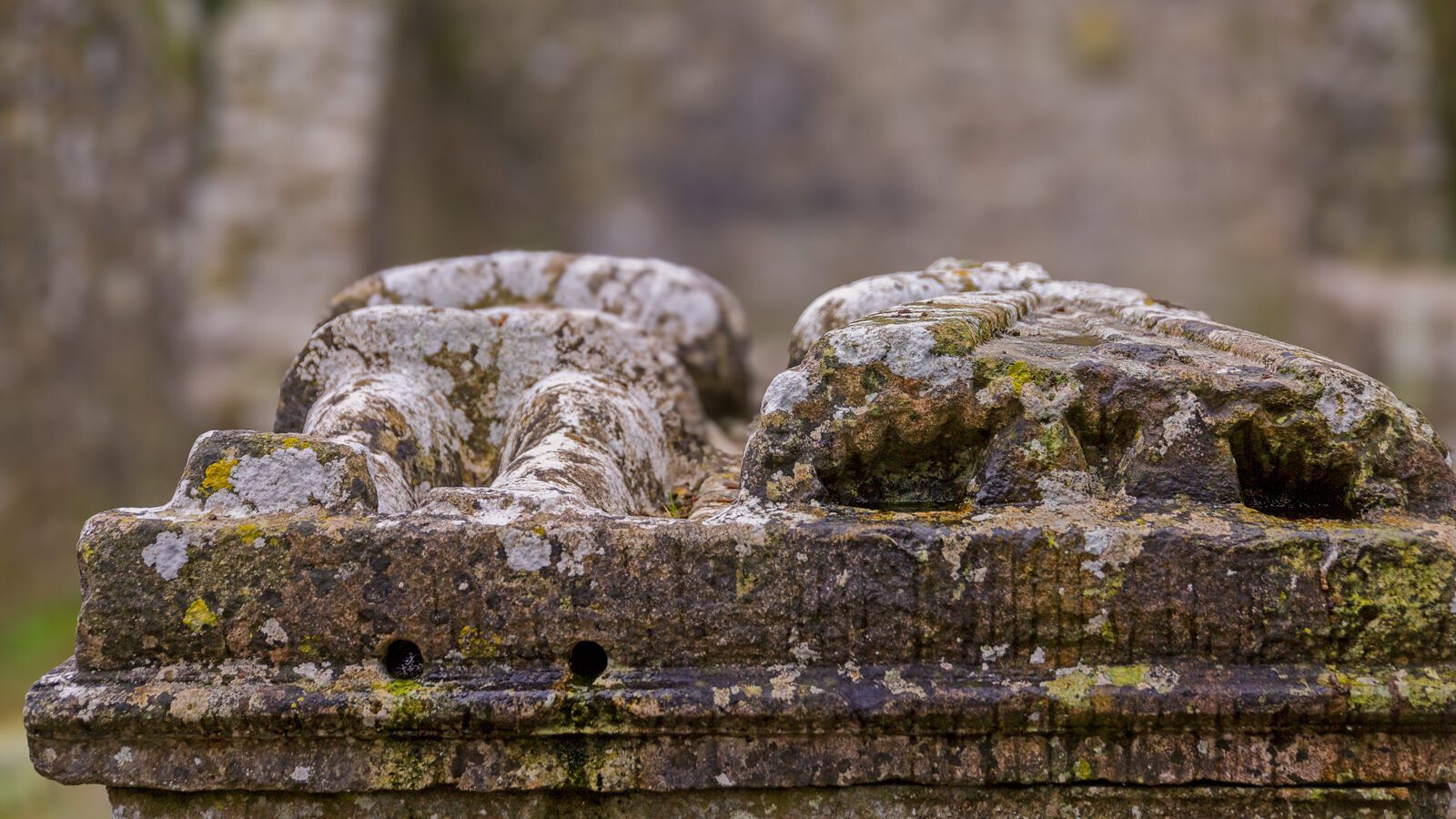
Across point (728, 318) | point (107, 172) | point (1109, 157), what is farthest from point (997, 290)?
point (1109, 157)

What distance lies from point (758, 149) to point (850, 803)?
868cm

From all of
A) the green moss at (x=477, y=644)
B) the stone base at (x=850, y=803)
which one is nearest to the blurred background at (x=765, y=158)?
the stone base at (x=850, y=803)

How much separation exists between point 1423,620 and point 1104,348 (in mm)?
594

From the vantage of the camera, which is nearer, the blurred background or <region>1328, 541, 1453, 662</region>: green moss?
<region>1328, 541, 1453, 662</region>: green moss

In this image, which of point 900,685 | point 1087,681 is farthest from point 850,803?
point 1087,681

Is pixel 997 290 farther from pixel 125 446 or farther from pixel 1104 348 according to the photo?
pixel 125 446

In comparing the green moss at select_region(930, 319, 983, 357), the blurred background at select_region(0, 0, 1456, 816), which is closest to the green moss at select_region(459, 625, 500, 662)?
the green moss at select_region(930, 319, 983, 357)

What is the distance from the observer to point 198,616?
174 cm

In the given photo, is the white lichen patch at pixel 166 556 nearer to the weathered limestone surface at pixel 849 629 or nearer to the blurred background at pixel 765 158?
A: the weathered limestone surface at pixel 849 629

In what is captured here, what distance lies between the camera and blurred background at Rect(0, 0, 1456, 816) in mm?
8062

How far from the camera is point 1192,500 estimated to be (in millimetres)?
1781

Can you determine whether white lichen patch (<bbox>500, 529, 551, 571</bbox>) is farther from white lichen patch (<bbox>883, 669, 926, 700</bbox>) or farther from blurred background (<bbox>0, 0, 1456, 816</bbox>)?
blurred background (<bbox>0, 0, 1456, 816</bbox>)

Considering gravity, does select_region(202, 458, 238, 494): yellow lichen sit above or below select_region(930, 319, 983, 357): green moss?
below

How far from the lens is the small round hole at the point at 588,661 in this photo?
1746 millimetres
